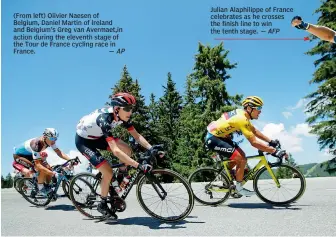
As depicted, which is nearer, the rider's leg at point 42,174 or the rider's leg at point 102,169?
the rider's leg at point 102,169

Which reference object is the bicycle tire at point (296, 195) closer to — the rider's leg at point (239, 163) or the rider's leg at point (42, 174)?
the rider's leg at point (239, 163)

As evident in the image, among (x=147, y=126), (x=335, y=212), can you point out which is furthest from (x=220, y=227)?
(x=147, y=126)

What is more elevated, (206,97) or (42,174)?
(206,97)

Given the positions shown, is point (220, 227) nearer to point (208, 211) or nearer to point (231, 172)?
point (208, 211)

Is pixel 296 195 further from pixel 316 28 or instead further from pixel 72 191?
pixel 72 191

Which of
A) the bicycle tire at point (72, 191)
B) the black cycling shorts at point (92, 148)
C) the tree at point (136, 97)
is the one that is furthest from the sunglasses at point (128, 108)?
the tree at point (136, 97)

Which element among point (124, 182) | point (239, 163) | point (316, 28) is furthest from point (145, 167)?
point (316, 28)

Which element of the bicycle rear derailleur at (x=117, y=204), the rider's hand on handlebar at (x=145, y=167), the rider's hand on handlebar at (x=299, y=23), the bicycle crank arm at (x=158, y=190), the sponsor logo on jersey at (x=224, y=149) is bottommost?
the bicycle rear derailleur at (x=117, y=204)

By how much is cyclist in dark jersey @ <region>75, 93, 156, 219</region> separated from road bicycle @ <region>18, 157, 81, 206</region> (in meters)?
2.30

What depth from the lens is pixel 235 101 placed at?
96.5 feet

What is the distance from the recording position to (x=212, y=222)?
5.06 m

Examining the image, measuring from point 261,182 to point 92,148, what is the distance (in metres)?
3.41

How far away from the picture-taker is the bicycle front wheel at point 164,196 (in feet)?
16.7

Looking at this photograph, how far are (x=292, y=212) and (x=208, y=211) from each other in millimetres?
1501
